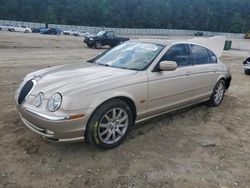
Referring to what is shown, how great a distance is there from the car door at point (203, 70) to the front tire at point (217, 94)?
0.76 feet

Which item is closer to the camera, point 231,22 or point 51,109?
point 51,109

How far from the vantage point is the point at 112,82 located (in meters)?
3.76

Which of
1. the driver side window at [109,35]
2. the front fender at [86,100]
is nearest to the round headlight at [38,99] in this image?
the front fender at [86,100]

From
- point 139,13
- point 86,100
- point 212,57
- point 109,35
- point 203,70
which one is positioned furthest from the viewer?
point 139,13

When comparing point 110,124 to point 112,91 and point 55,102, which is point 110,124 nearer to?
point 112,91

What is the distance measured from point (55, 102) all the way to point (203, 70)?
3222mm

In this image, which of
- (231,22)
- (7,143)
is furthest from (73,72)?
(231,22)

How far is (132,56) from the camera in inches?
182

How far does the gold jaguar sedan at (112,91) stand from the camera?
11.2 feet

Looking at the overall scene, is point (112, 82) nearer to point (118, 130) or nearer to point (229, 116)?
point (118, 130)

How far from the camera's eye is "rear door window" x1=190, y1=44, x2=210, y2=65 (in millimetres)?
5238

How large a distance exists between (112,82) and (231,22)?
390ft

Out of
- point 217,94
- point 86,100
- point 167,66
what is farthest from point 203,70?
point 86,100

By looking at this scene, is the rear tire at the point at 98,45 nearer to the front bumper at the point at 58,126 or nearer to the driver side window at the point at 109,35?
the driver side window at the point at 109,35
